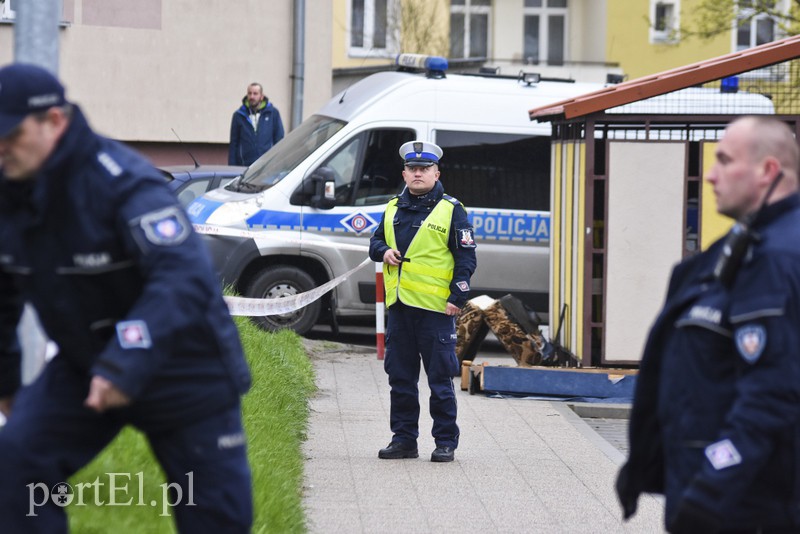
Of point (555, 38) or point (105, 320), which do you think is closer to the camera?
point (105, 320)

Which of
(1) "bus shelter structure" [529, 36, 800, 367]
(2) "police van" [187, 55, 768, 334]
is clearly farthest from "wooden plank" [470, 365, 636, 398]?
(2) "police van" [187, 55, 768, 334]

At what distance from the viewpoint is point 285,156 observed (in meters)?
13.0

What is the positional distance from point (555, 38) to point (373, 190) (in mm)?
25435

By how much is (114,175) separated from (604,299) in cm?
699

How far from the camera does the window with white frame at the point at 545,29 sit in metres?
36.9

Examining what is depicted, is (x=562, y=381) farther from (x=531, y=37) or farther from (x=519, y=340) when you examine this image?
(x=531, y=37)

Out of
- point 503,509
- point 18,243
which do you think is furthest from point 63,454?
point 503,509

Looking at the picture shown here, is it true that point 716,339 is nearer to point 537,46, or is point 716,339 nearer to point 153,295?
point 153,295

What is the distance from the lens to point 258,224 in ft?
40.9

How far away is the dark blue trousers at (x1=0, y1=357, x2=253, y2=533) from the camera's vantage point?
12.1 ft

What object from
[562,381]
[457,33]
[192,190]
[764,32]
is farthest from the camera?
[764,32]

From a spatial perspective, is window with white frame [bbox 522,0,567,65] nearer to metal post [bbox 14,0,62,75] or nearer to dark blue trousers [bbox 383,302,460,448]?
dark blue trousers [bbox 383,302,460,448]

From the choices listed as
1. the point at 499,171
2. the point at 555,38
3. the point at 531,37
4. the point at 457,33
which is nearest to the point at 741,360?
the point at 499,171

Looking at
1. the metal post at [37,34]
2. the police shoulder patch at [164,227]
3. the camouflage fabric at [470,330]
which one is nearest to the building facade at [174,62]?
the camouflage fabric at [470,330]
